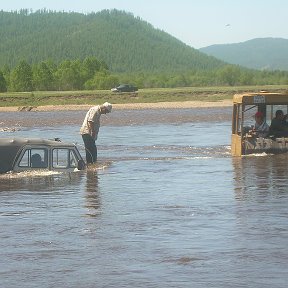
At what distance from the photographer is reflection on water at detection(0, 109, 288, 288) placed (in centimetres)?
1030

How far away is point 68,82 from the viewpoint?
140 metres

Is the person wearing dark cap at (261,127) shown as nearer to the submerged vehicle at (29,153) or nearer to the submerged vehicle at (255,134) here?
the submerged vehicle at (255,134)

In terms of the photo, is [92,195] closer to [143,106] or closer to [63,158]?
[63,158]

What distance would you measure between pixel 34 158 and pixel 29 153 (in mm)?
143

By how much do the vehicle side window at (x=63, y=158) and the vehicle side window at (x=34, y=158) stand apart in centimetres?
19

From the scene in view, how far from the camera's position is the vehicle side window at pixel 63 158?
18.9 m

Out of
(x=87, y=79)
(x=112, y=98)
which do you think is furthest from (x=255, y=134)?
(x=87, y=79)

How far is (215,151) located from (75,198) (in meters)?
12.2

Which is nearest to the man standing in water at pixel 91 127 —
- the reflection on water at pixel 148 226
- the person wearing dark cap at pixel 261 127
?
the reflection on water at pixel 148 226

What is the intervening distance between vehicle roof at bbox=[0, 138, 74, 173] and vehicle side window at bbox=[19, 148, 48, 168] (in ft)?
0.59

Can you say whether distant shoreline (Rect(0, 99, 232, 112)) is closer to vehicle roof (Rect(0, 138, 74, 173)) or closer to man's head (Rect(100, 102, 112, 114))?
man's head (Rect(100, 102, 112, 114))

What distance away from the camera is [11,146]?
60.6ft

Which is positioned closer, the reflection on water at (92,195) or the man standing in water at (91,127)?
the reflection on water at (92,195)

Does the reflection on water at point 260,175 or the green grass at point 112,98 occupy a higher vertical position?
the reflection on water at point 260,175
